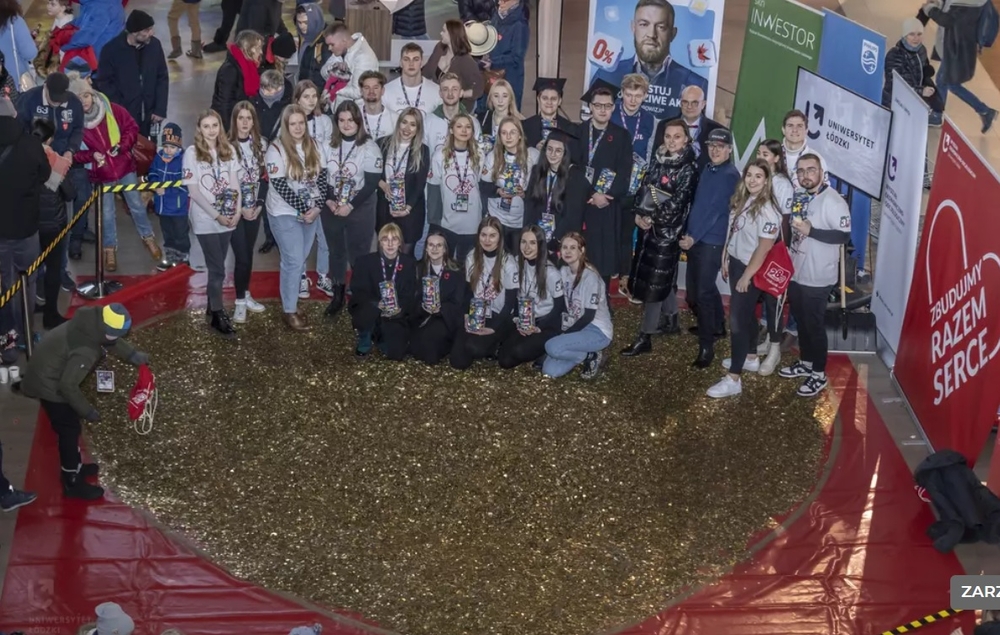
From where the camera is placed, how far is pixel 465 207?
9734 millimetres

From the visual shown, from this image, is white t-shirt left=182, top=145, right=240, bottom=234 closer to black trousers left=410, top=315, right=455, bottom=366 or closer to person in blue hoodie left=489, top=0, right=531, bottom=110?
black trousers left=410, top=315, right=455, bottom=366

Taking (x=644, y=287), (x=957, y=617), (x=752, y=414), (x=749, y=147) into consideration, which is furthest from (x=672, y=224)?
(x=957, y=617)

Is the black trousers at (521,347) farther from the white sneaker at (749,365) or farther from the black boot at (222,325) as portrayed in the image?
the black boot at (222,325)

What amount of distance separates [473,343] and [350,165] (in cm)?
155

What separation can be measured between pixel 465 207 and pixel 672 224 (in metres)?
1.49

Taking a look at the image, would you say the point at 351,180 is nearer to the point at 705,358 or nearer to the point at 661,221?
the point at 661,221

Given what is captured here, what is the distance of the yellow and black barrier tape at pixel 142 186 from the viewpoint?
1038 cm

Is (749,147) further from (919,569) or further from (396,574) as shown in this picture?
(396,574)

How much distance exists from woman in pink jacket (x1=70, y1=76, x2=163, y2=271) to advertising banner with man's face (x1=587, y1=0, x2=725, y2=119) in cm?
383

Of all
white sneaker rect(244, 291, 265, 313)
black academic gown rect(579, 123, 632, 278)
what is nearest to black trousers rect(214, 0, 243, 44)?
white sneaker rect(244, 291, 265, 313)

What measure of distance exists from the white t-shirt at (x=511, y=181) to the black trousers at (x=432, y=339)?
876 mm

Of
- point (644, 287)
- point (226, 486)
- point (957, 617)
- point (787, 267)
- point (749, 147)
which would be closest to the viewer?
point (957, 617)

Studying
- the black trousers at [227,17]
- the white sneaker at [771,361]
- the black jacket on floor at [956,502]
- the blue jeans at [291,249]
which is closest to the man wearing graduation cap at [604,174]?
the white sneaker at [771,361]

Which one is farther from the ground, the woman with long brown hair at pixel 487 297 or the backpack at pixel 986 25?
the backpack at pixel 986 25
